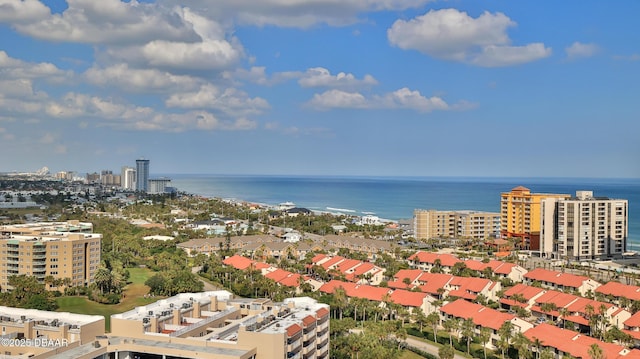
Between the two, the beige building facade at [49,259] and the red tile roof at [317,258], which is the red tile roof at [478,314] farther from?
the beige building facade at [49,259]

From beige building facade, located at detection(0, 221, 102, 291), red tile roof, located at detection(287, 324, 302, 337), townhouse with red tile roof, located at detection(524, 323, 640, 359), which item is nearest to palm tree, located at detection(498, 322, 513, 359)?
townhouse with red tile roof, located at detection(524, 323, 640, 359)

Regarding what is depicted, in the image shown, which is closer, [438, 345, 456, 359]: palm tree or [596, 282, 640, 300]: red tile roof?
[438, 345, 456, 359]: palm tree

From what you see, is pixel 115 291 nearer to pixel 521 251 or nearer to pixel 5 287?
pixel 5 287

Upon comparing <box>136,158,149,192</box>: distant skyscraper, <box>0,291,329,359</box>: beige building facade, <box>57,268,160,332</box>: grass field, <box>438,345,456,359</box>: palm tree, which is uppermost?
<box>136,158,149,192</box>: distant skyscraper

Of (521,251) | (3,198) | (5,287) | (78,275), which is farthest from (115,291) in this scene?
(3,198)

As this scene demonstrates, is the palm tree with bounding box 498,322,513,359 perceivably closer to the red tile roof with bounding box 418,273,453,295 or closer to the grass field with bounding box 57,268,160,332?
the red tile roof with bounding box 418,273,453,295

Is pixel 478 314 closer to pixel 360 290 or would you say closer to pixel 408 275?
pixel 360 290

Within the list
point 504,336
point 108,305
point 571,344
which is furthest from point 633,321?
point 108,305
